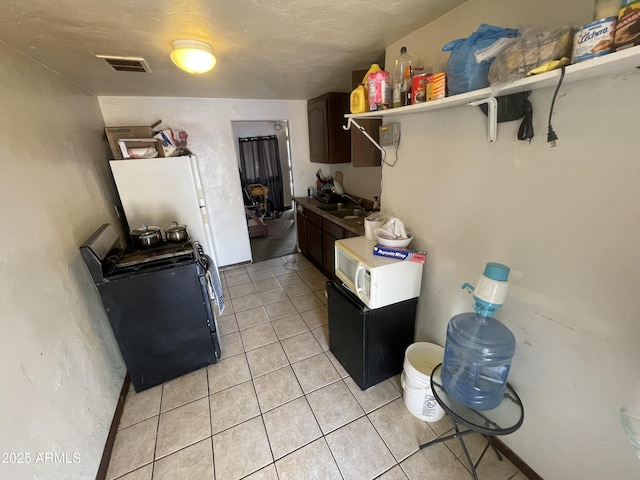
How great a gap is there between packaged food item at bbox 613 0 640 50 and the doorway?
3777mm

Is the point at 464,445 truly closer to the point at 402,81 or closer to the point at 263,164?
the point at 402,81

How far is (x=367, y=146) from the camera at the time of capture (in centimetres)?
208

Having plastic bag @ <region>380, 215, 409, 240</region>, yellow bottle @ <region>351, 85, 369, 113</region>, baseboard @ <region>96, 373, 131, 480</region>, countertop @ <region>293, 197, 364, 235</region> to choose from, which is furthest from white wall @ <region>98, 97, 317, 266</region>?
plastic bag @ <region>380, 215, 409, 240</region>

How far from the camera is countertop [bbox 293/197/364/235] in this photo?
91.6 inches

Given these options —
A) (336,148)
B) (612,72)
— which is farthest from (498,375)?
(336,148)

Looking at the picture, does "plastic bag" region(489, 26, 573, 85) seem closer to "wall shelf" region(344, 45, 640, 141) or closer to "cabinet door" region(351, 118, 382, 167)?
"wall shelf" region(344, 45, 640, 141)

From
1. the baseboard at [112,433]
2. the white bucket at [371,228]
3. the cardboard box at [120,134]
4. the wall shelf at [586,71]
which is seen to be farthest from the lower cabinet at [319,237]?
the baseboard at [112,433]

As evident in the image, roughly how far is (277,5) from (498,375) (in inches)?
74.5

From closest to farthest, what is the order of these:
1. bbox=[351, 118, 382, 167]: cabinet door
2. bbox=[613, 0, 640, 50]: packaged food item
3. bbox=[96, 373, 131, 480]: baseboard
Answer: bbox=[613, 0, 640, 50]: packaged food item, bbox=[96, 373, 131, 480]: baseboard, bbox=[351, 118, 382, 167]: cabinet door

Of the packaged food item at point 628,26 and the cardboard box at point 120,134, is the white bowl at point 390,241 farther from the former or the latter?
the cardboard box at point 120,134

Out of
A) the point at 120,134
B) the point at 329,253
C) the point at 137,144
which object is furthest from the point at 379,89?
the point at 120,134

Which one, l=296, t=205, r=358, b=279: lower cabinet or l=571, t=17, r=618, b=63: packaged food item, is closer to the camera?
l=571, t=17, r=618, b=63: packaged food item

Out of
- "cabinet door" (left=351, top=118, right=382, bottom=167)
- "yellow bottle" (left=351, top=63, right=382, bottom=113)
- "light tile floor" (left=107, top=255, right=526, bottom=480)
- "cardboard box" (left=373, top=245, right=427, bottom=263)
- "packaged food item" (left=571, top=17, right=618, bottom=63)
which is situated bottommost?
"light tile floor" (left=107, top=255, right=526, bottom=480)

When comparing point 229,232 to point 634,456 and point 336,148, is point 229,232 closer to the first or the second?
point 336,148
